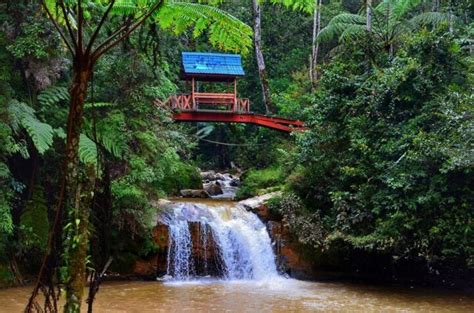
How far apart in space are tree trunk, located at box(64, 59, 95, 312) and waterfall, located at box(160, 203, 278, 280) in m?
8.86

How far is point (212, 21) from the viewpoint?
3.91m

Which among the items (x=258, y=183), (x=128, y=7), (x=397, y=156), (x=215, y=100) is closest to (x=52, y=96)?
(x=128, y=7)

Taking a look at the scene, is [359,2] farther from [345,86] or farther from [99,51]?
[99,51]

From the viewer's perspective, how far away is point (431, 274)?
11102mm

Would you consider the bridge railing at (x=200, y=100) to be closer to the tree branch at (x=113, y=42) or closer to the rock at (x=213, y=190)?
the rock at (x=213, y=190)

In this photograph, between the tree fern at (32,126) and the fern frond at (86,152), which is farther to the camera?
the fern frond at (86,152)

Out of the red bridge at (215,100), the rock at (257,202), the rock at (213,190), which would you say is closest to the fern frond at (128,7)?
the rock at (257,202)

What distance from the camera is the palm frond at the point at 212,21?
3.71 metres

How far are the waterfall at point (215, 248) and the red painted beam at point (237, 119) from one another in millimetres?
4705

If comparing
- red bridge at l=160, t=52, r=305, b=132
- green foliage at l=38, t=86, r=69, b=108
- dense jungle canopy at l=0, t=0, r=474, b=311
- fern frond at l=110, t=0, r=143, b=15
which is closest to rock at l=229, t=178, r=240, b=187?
red bridge at l=160, t=52, r=305, b=132

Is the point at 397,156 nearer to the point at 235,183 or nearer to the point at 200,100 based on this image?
the point at 200,100

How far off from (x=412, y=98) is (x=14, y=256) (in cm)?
809

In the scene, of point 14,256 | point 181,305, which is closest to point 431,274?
point 181,305

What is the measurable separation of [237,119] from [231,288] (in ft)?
24.7
